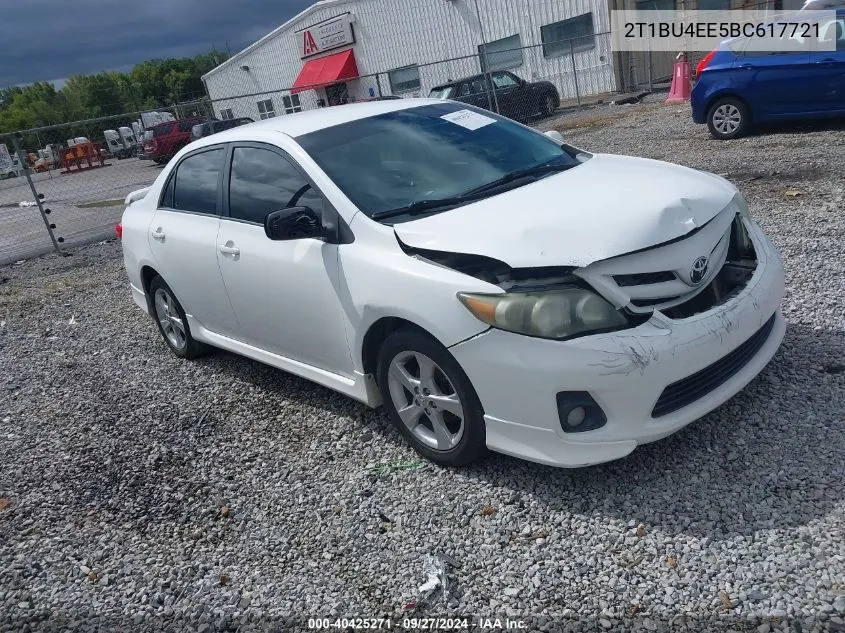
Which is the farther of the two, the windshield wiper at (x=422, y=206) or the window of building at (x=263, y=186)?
the window of building at (x=263, y=186)

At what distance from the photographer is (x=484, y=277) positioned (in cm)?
312

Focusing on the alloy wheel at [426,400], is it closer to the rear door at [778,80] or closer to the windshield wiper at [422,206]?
the windshield wiper at [422,206]

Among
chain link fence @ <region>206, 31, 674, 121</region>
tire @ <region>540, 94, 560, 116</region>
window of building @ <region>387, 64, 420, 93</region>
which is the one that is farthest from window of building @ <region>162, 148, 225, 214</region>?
window of building @ <region>387, 64, 420, 93</region>

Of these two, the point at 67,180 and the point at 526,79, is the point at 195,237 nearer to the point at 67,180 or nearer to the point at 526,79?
the point at 67,180

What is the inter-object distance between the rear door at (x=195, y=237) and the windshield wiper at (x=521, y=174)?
1.81 meters

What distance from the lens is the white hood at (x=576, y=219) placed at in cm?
305

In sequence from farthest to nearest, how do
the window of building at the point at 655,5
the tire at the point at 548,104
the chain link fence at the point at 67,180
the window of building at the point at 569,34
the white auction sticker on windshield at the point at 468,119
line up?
the window of building at the point at 569,34
the window of building at the point at 655,5
the tire at the point at 548,104
the chain link fence at the point at 67,180
the white auction sticker on windshield at the point at 468,119

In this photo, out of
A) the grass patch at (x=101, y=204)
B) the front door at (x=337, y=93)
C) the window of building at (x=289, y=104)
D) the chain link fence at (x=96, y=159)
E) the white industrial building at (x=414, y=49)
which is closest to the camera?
the chain link fence at (x=96, y=159)

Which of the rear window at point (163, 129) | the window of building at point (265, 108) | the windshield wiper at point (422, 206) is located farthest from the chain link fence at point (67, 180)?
the window of building at point (265, 108)

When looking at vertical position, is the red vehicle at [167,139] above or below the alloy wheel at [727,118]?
above

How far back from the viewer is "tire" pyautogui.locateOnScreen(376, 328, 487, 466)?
3234 mm

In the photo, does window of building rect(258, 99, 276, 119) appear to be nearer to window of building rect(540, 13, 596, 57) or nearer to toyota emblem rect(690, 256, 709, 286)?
window of building rect(540, 13, 596, 57)

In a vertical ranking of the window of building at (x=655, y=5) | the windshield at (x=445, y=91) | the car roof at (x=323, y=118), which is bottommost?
the windshield at (x=445, y=91)

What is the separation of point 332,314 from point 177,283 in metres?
1.93
